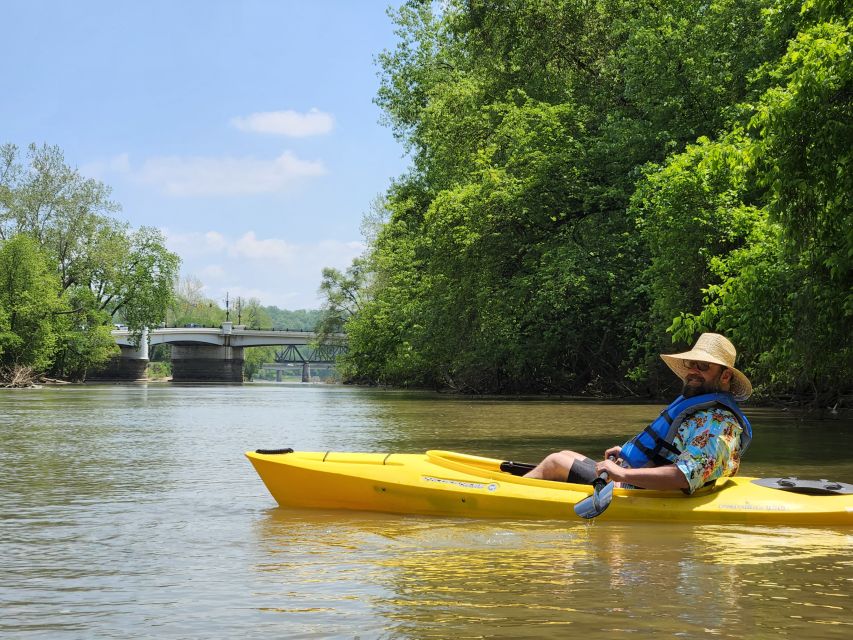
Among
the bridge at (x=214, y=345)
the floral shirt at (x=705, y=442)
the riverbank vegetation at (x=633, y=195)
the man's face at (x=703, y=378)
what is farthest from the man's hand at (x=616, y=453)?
the bridge at (x=214, y=345)

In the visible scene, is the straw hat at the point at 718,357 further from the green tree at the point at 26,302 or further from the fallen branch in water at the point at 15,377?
the green tree at the point at 26,302

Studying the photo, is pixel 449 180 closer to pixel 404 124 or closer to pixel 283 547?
pixel 404 124

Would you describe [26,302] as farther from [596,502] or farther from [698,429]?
[698,429]

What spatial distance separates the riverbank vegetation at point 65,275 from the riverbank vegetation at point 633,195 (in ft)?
78.6

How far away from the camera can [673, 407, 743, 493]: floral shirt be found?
625 centimetres

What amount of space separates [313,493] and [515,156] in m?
18.1

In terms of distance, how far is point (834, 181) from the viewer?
A: 1046 centimetres

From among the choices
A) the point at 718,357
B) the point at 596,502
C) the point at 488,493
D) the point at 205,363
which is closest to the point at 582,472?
the point at 596,502

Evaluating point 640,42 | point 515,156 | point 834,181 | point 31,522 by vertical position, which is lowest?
point 31,522

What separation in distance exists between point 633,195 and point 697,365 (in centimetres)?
1408

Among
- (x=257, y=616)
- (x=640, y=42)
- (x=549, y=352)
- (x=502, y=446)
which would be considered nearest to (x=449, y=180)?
(x=549, y=352)

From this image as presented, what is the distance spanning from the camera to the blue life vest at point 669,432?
625 centimetres

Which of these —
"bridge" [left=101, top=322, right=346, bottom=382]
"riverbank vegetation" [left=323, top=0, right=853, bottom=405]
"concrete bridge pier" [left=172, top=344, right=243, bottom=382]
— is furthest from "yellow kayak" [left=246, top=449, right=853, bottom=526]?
"concrete bridge pier" [left=172, top=344, right=243, bottom=382]

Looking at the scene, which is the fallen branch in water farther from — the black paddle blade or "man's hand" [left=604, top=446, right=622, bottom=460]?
the black paddle blade
